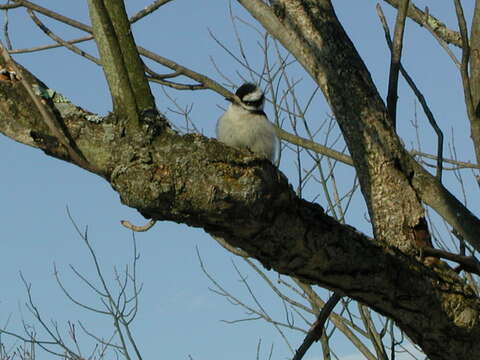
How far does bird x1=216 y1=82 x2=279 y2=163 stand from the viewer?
4445mm

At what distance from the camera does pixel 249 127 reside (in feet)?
14.7

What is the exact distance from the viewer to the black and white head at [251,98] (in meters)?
4.73

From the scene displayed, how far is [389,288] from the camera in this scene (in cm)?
278

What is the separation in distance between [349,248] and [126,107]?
0.98m

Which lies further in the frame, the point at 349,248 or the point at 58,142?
the point at 349,248

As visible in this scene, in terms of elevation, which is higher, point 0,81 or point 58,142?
point 0,81

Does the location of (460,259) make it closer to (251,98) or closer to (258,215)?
(258,215)

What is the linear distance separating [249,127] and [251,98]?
1.21 feet

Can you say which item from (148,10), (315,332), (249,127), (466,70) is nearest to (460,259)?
(315,332)

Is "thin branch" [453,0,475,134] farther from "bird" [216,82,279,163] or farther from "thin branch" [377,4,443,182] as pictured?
"bird" [216,82,279,163]

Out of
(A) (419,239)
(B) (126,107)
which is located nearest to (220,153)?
(B) (126,107)

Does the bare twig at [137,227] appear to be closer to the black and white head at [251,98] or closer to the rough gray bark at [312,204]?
the rough gray bark at [312,204]

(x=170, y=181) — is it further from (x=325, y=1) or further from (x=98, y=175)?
(x=325, y=1)

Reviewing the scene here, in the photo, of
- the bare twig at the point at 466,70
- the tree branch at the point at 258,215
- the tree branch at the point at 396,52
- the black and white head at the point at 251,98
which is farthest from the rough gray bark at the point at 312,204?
the black and white head at the point at 251,98
